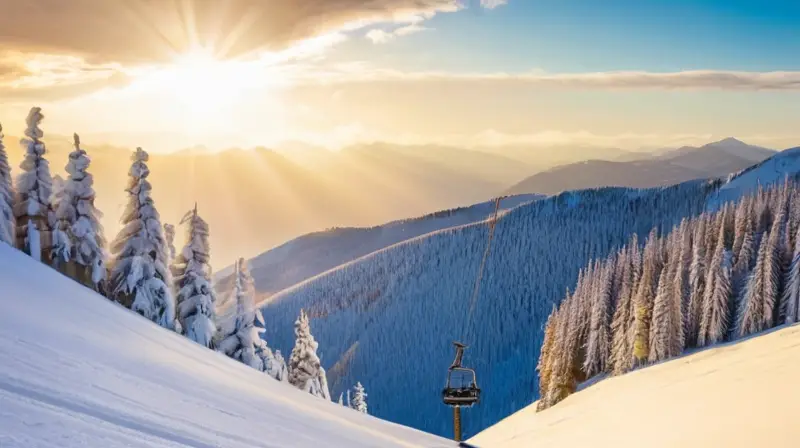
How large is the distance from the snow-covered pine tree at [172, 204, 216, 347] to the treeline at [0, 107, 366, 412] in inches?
1.7

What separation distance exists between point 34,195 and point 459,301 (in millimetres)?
131758

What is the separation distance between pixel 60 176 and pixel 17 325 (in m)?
20.3

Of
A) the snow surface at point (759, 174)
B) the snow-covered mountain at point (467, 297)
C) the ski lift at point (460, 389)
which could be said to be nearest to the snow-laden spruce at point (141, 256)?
the ski lift at point (460, 389)

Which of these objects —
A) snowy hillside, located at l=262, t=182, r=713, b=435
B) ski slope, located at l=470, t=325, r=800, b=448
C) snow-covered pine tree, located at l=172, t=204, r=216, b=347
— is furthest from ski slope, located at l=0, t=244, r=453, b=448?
snowy hillside, located at l=262, t=182, r=713, b=435

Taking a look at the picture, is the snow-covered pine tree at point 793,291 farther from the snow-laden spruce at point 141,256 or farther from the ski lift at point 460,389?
the snow-laden spruce at point 141,256

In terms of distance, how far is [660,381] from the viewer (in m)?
33.4

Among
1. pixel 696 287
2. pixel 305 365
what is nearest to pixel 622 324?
pixel 696 287

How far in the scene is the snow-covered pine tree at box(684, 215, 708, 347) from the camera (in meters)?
42.4

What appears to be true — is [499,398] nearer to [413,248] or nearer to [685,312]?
[413,248]

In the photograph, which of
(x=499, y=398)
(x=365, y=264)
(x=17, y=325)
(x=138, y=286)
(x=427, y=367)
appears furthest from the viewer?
(x=365, y=264)

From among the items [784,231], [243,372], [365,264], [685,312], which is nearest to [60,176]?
[243,372]

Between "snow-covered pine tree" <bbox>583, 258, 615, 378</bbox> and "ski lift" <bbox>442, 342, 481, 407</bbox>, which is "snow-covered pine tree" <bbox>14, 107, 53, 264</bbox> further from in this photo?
"snow-covered pine tree" <bbox>583, 258, 615, 378</bbox>

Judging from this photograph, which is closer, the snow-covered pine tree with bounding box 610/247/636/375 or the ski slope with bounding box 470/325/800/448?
the ski slope with bounding box 470/325/800/448

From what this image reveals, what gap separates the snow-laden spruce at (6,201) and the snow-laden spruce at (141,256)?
378 centimetres
